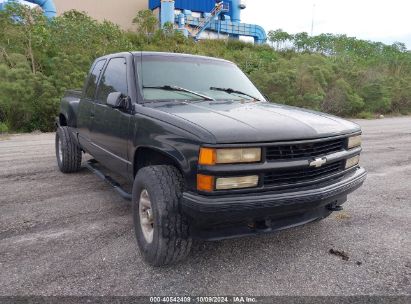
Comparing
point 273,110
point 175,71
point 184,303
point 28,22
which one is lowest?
point 184,303

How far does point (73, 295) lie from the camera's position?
2453 mm

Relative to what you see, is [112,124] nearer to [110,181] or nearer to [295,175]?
[110,181]

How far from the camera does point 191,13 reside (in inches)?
1649

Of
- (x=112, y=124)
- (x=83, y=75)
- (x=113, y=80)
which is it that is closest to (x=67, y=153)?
(x=113, y=80)

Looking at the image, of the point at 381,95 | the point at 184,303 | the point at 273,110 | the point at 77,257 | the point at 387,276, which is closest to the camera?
the point at 184,303

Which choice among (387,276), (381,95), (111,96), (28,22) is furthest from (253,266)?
(381,95)

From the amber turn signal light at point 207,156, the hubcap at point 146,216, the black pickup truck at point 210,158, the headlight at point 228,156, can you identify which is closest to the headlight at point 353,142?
the black pickup truck at point 210,158

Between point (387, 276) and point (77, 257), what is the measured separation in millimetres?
2509

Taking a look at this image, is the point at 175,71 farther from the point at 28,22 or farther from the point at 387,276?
the point at 28,22

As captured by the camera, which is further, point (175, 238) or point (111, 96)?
point (111, 96)

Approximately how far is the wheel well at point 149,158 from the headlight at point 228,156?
0.51 meters

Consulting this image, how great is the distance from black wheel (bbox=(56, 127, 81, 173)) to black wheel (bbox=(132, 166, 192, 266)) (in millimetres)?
2904

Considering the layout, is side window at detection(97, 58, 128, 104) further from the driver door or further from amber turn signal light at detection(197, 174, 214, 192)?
amber turn signal light at detection(197, 174, 214, 192)

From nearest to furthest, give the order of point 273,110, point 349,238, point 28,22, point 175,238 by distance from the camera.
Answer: point 175,238
point 273,110
point 349,238
point 28,22
